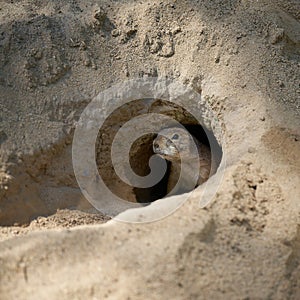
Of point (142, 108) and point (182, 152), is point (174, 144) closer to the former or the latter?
point (182, 152)

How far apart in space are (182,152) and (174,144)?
3.7 inches

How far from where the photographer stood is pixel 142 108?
2.42 metres

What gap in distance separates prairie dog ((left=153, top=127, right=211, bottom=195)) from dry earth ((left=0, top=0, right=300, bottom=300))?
0.41m

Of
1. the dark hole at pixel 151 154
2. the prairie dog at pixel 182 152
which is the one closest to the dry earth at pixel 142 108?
the dark hole at pixel 151 154

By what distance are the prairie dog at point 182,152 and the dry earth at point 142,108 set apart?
1.34ft

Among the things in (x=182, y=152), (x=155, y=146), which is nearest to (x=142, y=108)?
(x=155, y=146)

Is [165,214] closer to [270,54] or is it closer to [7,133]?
[7,133]

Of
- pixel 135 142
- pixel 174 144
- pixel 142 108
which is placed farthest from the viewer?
pixel 174 144

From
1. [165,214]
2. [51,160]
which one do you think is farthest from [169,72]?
[165,214]

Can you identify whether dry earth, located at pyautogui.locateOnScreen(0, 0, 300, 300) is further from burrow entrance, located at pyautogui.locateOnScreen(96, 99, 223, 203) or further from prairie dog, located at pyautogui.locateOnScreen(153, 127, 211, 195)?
prairie dog, located at pyautogui.locateOnScreen(153, 127, 211, 195)

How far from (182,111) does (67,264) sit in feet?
3.87

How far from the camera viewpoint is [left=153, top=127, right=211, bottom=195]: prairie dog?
2614 mm

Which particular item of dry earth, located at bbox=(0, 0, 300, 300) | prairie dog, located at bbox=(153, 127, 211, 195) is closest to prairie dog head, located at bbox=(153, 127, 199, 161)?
prairie dog, located at bbox=(153, 127, 211, 195)

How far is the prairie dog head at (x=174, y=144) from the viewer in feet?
8.57
